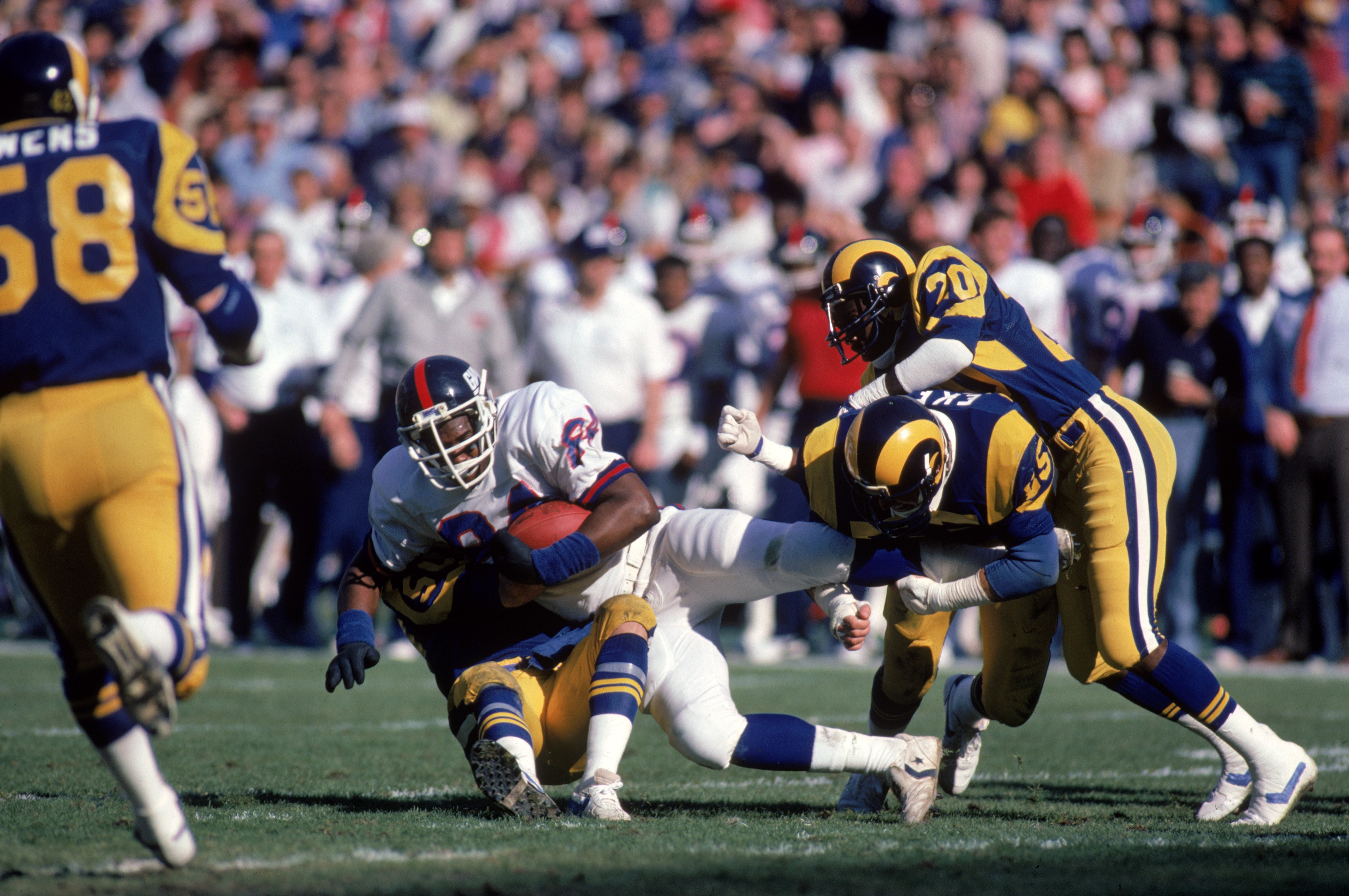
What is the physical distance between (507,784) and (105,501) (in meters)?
1.24

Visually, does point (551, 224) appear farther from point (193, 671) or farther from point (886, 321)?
point (193, 671)

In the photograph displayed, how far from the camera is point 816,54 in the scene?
13.0 metres

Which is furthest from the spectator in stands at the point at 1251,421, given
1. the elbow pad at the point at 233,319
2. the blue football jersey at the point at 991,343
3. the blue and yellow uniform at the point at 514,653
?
the elbow pad at the point at 233,319

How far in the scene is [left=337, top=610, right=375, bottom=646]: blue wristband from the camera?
4012mm

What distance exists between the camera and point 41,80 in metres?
3.21

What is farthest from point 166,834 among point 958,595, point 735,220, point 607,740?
point 735,220

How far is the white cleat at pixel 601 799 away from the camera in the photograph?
3812 millimetres

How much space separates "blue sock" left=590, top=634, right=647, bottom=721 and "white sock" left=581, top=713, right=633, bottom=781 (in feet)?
0.04

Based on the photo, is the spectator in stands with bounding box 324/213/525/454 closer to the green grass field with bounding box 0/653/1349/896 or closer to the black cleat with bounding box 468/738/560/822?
the green grass field with bounding box 0/653/1349/896

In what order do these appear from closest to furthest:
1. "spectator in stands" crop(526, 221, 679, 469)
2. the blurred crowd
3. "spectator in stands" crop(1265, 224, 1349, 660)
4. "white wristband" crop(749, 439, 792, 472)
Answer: "white wristband" crop(749, 439, 792, 472)
"spectator in stands" crop(1265, 224, 1349, 660)
the blurred crowd
"spectator in stands" crop(526, 221, 679, 469)

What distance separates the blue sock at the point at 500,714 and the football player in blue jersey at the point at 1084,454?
3.58ft

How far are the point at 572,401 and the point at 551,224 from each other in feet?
23.6

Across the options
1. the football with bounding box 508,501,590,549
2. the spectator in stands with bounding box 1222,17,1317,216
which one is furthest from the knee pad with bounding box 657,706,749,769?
the spectator in stands with bounding box 1222,17,1317,216

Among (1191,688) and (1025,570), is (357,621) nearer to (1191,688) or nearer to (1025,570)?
(1025,570)
